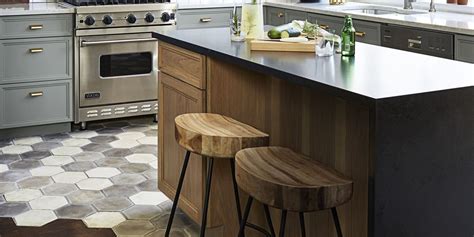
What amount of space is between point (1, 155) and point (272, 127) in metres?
2.53

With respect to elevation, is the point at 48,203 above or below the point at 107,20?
below

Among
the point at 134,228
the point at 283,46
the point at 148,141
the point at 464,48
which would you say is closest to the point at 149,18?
the point at 148,141

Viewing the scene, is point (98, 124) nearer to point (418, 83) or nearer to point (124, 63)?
point (124, 63)

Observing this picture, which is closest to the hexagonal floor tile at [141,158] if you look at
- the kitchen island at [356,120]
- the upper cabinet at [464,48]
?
Result: the kitchen island at [356,120]

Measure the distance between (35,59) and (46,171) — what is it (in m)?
1.09

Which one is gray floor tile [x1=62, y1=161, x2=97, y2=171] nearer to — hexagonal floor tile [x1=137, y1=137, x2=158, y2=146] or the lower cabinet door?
hexagonal floor tile [x1=137, y1=137, x2=158, y2=146]

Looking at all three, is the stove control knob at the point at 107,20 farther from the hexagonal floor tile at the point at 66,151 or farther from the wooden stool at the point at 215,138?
the wooden stool at the point at 215,138

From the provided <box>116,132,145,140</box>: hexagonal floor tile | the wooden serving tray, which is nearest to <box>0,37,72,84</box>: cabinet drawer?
<box>116,132,145,140</box>: hexagonal floor tile

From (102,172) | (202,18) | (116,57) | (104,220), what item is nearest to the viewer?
(104,220)

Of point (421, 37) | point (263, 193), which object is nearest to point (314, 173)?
point (263, 193)

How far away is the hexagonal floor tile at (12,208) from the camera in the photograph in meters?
3.75

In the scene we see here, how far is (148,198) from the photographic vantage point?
13.1ft

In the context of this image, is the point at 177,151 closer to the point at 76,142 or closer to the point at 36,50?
the point at 76,142

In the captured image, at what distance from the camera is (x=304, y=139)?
110 inches
